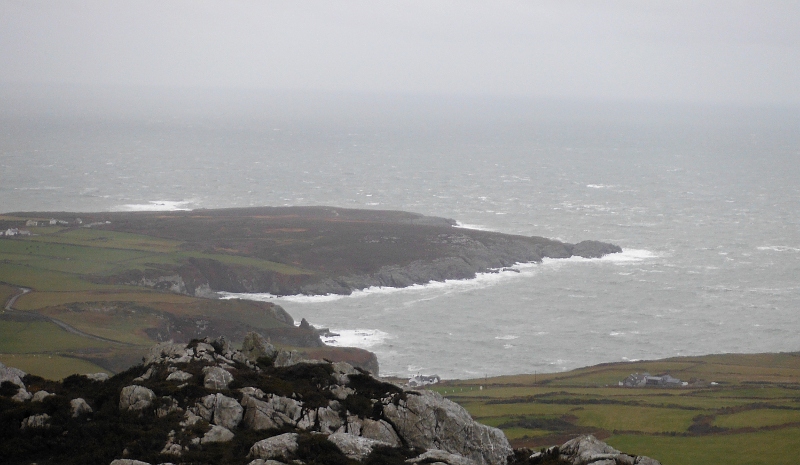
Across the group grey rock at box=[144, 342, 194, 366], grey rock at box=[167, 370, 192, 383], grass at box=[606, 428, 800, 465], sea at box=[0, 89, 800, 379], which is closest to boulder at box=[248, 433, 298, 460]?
grey rock at box=[167, 370, 192, 383]

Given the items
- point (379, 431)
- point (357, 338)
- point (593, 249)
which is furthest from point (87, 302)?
point (593, 249)

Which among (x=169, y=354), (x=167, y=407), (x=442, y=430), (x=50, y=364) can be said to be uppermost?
(x=169, y=354)

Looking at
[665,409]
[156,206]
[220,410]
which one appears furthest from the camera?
[156,206]

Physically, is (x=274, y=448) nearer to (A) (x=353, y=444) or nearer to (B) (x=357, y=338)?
(A) (x=353, y=444)

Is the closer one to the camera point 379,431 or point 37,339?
point 379,431

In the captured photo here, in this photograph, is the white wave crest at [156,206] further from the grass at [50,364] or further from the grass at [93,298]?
the grass at [50,364]

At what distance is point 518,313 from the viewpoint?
88375mm

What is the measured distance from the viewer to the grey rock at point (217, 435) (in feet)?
90.5

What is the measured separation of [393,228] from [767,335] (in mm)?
52350

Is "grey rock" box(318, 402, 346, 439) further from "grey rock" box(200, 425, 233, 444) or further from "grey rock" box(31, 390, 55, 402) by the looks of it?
"grey rock" box(31, 390, 55, 402)

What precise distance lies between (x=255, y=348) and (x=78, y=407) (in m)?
10.1

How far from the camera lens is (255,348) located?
126 ft

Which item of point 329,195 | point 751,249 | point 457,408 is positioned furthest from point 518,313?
point 329,195

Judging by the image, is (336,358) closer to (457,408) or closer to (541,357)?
(541,357)
